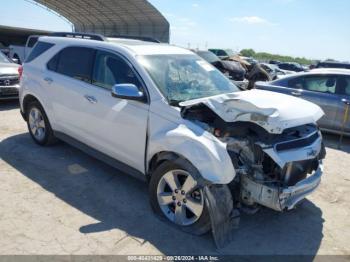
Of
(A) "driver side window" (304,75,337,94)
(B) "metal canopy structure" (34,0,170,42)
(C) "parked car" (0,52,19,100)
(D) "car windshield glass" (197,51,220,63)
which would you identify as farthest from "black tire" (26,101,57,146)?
(B) "metal canopy structure" (34,0,170,42)

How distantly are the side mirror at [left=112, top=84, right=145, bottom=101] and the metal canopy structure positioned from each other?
112ft

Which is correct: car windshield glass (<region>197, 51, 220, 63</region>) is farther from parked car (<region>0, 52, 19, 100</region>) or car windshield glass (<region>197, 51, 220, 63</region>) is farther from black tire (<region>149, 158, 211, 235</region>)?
black tire (<region>149, 158, 211, 235</region>)

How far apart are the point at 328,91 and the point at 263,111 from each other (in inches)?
205

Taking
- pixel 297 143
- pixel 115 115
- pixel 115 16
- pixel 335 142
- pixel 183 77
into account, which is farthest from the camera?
pixel 115 16

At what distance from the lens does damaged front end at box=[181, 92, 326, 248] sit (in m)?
3.30

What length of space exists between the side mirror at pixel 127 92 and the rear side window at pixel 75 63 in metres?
1.03

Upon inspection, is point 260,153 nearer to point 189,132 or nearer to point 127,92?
point 189,132

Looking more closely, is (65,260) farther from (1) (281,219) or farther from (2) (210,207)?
(1) (281,219)

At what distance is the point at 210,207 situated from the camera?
325cm

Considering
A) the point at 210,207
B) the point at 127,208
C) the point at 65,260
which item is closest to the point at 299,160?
the point at 210,207

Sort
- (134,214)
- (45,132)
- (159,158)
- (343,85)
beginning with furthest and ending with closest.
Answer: (343,85) < (45,132) < (134,214) < (159,158)

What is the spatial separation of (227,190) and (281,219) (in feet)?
3.77

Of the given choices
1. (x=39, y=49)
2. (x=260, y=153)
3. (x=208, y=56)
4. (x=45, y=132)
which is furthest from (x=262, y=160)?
(x=208, y=56)

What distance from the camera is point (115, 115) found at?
4145 mm
